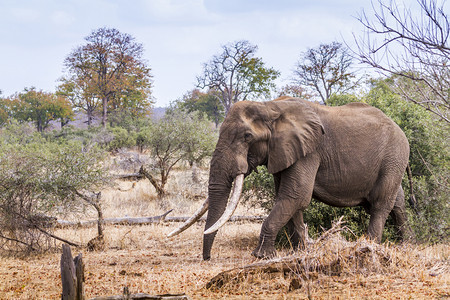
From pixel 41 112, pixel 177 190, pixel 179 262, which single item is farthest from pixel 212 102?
pixel 179 262

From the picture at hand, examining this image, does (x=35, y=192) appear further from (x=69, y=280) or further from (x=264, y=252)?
(x=69, y=280)

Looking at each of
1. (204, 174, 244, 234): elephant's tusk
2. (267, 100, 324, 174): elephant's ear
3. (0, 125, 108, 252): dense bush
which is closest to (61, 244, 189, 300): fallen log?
(204, 174, 244, 234): elephant's tusk

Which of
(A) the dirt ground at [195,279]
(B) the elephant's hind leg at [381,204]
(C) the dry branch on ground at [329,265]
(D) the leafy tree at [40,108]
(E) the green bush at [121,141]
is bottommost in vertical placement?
(A) the dirt ground at [195,279]

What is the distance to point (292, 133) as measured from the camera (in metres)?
8.20

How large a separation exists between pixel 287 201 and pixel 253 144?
111 centimetres

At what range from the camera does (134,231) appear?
485 inches

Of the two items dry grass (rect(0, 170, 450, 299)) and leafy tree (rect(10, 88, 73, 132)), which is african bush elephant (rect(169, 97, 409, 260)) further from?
leafy tree (rect(10, 88, 73, 132))

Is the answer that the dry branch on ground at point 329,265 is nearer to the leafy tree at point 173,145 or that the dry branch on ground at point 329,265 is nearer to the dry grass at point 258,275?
the dry grass at point 258,275

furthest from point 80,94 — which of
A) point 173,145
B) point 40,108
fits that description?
point 173,145

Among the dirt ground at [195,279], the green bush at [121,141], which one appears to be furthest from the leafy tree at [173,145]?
the green bush at [121,141]

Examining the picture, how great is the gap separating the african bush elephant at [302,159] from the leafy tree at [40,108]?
149 feet

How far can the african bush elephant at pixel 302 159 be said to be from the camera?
8062 millimetres

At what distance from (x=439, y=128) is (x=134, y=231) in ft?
25.4

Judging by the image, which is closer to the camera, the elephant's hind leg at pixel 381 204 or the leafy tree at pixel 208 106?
the elephant's hind leg at pixel 381 204
